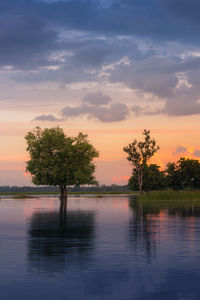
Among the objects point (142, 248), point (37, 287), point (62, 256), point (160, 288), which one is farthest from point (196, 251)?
point (37, 287)

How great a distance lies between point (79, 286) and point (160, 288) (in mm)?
2062

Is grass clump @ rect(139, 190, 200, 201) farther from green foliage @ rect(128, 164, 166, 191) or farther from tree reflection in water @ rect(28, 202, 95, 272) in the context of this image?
green foliage @ rect(128, 164, 166, 191)

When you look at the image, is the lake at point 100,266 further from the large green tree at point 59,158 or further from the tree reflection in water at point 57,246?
the large green tree at point 59,158

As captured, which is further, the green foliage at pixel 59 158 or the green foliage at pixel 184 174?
the green foliage at pixel 184 174

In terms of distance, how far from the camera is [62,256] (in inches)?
698

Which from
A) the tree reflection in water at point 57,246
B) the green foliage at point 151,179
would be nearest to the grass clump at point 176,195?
the tree reflection in water at point 57,246

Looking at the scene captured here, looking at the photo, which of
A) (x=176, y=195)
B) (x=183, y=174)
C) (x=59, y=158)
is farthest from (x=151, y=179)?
(x=176, y=195)

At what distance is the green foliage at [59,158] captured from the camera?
107 metres

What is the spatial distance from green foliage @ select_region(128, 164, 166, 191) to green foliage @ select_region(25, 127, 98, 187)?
2672 inches

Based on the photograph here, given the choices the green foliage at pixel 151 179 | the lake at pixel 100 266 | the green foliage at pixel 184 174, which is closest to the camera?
the lake at pixel 100 266

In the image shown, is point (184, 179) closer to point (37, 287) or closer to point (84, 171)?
point (84, 171)

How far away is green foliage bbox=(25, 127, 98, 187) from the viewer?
106938 millimetres

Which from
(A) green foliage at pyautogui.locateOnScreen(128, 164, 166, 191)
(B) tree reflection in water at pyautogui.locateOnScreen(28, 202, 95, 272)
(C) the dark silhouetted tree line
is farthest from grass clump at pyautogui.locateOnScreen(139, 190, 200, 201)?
(A) green foliage at pyautogui.locateOnScreen(128, 164, 166, 191)

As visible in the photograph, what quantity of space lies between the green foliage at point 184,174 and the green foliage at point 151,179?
11.2m
